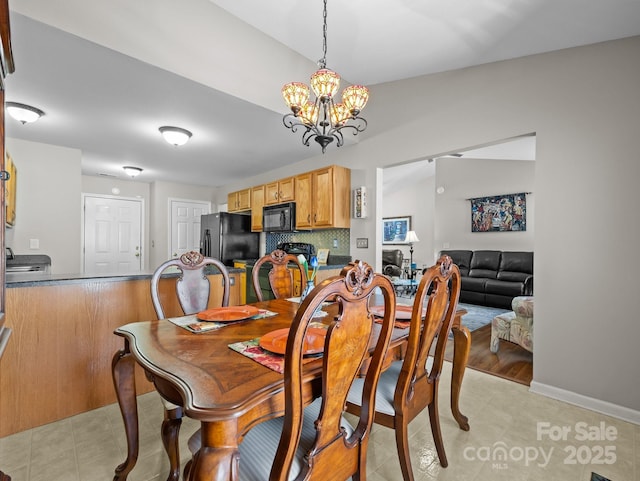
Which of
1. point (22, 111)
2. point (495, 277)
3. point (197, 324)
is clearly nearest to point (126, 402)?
point (197, 324)

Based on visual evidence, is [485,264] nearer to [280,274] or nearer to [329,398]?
[280,274]

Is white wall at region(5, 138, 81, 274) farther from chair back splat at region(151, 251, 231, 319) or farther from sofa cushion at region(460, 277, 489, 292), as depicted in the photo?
sofa cushion at region(460, 277, 489, 292)

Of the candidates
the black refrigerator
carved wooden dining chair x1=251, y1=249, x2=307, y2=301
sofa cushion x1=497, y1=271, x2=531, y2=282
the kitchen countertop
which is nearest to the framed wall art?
sofa cushion x1=497, y1=271, x2=531, y2=282

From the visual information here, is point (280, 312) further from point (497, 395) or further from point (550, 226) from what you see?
point (550, 226)

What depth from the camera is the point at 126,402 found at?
1.40 m

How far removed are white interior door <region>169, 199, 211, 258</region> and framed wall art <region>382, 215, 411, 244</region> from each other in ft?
15.7

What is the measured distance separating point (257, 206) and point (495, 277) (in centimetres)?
452

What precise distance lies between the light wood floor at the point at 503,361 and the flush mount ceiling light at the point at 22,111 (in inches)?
176

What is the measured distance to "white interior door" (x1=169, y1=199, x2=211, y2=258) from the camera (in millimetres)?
6020

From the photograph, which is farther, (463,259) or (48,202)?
(463,259)

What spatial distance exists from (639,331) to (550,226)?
842 mm

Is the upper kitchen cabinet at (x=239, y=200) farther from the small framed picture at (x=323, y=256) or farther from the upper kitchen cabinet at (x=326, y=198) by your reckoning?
the small framed picture at (x=323, y=256)

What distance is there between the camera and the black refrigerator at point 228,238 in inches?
204

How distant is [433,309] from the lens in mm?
1313
